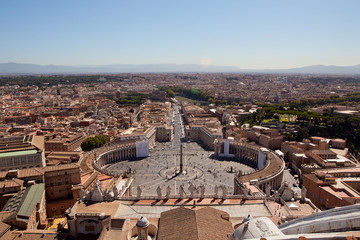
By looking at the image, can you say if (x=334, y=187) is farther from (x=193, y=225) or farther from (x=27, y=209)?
(x=27, y=209)

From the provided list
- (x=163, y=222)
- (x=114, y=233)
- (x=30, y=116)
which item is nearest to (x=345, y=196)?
(x=163, y=222)

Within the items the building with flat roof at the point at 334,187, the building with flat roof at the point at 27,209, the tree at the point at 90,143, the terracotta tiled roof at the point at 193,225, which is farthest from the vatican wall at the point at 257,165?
the tree at the point at 90,143

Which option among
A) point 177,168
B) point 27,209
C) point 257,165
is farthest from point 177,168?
point 27,209

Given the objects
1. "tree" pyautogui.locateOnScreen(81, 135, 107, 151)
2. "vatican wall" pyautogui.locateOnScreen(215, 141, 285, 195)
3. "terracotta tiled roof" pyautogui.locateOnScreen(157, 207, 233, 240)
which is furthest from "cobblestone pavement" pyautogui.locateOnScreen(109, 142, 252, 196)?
"terracotta tiled roof" pyautogui.locateOnScreen(157, 207, 233, 240)

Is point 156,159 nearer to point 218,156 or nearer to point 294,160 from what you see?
point 218,156

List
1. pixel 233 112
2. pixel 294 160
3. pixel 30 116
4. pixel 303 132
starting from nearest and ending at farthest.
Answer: pixel 294 160
pixel 303 132
pixel 30 116
pixel 233 112

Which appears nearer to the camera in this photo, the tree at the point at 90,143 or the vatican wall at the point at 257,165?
the vatican wall at the point at 257,165

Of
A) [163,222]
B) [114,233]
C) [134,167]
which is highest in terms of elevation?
[163,222]

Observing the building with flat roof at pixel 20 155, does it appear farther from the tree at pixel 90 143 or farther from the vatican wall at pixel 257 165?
the vatican wall at pixel 257 165

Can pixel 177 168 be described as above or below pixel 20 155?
below
